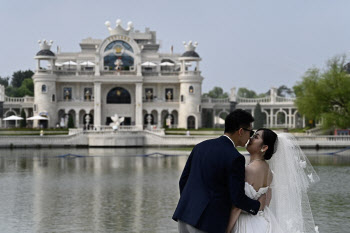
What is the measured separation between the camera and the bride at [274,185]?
6887mm

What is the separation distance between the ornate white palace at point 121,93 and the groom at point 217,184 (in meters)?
64.7

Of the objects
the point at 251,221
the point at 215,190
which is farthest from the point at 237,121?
the point at 251,221

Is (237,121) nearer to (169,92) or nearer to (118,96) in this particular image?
(118,96)

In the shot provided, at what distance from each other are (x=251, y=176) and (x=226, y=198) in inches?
16.7

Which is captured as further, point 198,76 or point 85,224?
point 198,76

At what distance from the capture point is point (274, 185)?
25.1 ft

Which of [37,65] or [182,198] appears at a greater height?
[37,65]

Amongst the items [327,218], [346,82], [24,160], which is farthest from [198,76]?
[327,218]

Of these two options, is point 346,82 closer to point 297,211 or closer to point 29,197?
point 29,197

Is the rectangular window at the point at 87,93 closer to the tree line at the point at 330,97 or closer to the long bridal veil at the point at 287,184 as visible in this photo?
the tree line at the point at 330,97

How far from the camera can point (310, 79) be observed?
56.4m

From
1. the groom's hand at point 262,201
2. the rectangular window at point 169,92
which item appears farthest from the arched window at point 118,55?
the groom's hand at point 262,201

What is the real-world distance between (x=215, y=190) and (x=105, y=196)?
50.4 ft

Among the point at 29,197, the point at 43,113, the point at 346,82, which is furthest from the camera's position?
the point at 43,113
